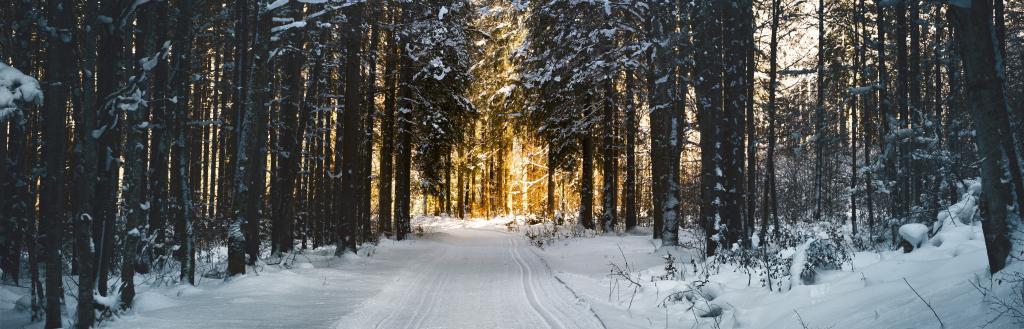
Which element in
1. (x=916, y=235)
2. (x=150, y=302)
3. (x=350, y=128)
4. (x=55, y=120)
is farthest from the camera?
(x=350, y=128)

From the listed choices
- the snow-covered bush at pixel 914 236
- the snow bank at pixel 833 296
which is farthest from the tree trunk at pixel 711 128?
the snow-covered bush at pixel 914 236

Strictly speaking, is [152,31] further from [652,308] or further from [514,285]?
[652,308]

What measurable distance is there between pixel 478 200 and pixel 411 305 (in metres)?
44.1

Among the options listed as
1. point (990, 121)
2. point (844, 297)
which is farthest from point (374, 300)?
point (990, 121)

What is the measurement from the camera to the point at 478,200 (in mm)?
52688

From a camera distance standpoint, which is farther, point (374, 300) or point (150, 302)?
point (374, 300)

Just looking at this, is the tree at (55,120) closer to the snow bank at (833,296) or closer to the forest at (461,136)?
the forest at (461,136)

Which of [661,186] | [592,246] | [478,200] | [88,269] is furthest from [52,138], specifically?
[478,200]

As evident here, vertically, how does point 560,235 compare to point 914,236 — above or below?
below

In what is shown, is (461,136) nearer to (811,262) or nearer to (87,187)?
(87,187)

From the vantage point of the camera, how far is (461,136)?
24797 millimetres

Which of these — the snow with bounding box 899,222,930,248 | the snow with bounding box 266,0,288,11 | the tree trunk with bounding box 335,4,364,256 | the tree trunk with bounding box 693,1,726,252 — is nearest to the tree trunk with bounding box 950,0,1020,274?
the snow with bounding box 899,222,930,248

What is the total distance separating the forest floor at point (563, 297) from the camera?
5.11m

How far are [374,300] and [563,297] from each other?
9.82ft
